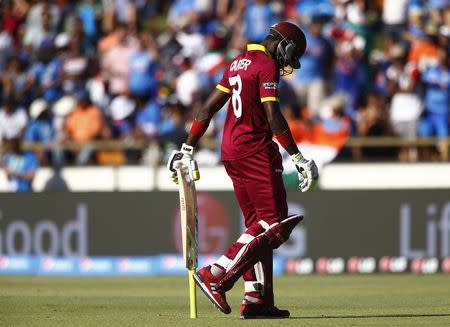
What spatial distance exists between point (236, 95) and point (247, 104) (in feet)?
0.41

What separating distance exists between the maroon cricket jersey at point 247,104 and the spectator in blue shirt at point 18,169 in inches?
339

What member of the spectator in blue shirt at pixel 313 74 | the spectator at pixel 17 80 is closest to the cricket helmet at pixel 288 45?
the spectator in blue shirt at pixel 313 74

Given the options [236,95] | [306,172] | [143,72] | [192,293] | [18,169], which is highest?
[143,72]

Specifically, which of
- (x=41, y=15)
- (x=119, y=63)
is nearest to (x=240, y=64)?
(x=119, y=63)

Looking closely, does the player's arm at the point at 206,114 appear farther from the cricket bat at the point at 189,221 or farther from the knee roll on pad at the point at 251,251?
the knee roll on pad at the point at 251,251

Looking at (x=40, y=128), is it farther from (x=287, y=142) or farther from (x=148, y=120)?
(x=287, y=142)

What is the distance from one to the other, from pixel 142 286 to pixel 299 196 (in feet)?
10.8

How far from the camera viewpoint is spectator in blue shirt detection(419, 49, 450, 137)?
1752cm

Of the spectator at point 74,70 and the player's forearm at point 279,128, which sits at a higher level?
the spectator at point 74,70

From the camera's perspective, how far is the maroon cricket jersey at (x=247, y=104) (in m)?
9.01

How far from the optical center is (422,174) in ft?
55.1

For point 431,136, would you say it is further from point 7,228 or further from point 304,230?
point 7,228

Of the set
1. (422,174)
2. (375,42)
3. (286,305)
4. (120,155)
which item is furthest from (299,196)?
(286,305)

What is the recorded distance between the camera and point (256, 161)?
9.11 m
